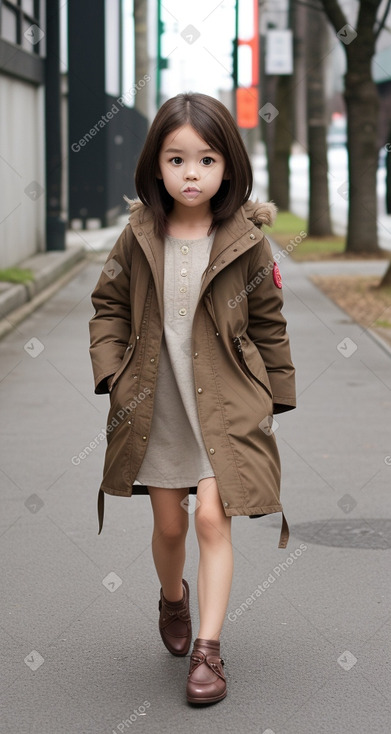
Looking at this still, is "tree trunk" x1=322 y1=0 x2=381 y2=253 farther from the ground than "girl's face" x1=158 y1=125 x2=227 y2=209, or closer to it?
closer to it

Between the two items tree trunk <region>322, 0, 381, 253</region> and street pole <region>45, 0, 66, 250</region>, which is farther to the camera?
street pole <region>45, 0, 66, 250</region>

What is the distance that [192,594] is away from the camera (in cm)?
504

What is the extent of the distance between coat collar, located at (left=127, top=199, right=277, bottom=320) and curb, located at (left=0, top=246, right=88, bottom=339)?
847 cm

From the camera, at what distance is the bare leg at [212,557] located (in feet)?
12.9

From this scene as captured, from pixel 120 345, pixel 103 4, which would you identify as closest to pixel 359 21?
pixel 103 4

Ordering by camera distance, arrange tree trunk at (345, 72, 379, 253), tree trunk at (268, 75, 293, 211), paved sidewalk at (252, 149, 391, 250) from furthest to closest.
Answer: tree trunk at (268, 75, 293, 211) < paved sidewalk at (252, 149, 391, 250) < tree trunk at (345, 72, 379, 253)

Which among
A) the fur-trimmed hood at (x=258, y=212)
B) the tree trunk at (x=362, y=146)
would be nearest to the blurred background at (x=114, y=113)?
the tree trunk at (x=362, y=146)

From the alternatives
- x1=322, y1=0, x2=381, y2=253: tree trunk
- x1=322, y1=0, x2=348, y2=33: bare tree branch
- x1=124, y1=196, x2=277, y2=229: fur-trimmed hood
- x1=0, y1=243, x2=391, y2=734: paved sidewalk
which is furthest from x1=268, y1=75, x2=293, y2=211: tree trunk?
x1=124, y1=196, x2=277, y2=229: fur-trimmed hood

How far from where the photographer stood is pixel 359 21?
62.4 feet

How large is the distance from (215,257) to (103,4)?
27.1 meters

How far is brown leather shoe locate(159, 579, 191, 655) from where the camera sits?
4.34 m

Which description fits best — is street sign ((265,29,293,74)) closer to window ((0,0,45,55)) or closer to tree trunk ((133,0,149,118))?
window ((0,0,45,55))

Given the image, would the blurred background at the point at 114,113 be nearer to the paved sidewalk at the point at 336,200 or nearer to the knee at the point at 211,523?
the paved sidewalk at the point at 336,200

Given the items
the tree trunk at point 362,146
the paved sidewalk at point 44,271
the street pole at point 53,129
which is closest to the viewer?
the paved sidewalk at point 44,271
